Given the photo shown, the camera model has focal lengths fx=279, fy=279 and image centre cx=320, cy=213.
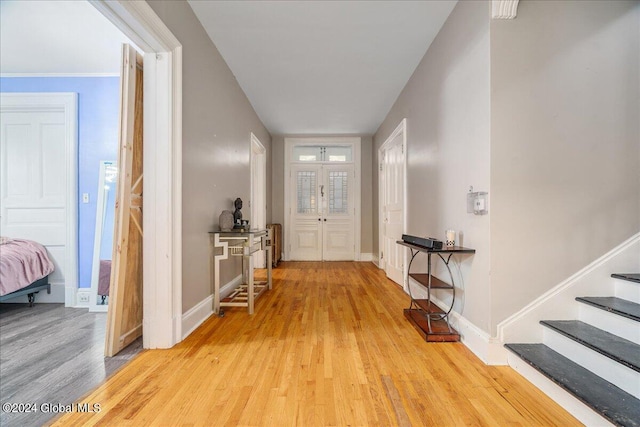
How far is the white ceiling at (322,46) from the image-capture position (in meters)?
2.27

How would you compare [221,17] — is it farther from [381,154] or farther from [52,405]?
[381,154]

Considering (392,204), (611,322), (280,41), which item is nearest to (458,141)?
(611,322)

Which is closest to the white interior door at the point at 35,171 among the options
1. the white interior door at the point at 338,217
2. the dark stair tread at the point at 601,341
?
the white interior door at the point at 338,217

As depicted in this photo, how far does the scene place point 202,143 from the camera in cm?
247

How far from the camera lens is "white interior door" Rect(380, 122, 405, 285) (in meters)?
3.75

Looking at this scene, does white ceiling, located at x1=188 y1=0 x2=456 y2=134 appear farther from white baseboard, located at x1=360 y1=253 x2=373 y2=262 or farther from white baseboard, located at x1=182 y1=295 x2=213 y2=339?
white baseboard, located at x1=360 y1=253 x2=373 y2=262

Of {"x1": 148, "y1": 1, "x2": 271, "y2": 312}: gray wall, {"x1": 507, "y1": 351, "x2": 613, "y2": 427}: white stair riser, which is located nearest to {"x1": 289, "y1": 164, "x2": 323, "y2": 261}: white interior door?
{"x1": 148, "y1": 1, "x2": 271, "y2": 312}: gray wall

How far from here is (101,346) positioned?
2002 mm

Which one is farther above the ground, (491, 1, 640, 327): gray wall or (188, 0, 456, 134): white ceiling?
(188, 0, 456, 134): white ceiling

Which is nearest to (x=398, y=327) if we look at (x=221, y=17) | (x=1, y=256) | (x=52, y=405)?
(x=52, y=405)

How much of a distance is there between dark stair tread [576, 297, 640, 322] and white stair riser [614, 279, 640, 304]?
3 cm

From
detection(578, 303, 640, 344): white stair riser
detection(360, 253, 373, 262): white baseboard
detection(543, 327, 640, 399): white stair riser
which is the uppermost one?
detection(578, 303, 640, 344): white stair riser

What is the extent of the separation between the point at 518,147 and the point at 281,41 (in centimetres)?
226

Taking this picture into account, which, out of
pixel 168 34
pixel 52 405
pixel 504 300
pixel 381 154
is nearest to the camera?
pixel 52 405
